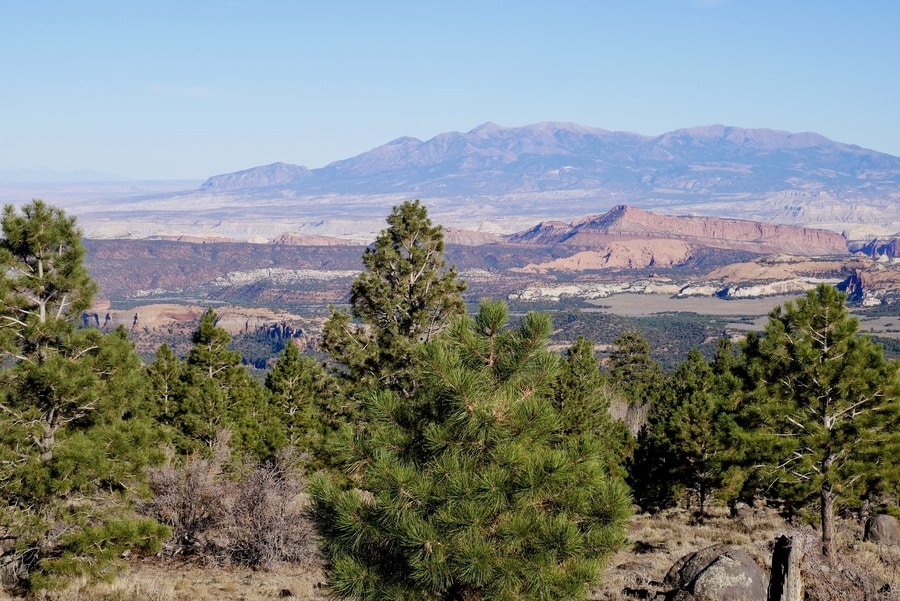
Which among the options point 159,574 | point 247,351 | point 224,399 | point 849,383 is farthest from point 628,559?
point 247,351

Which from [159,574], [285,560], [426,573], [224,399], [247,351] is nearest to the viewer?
[426,573]

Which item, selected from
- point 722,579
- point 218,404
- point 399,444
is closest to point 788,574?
point 399,444

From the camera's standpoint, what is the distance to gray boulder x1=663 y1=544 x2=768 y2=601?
14258 mm

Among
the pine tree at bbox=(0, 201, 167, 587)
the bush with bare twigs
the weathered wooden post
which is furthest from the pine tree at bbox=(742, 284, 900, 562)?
the pine tree at bbox=(0, 201, 167, 587)

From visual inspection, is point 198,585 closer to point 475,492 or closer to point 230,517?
point 230,517

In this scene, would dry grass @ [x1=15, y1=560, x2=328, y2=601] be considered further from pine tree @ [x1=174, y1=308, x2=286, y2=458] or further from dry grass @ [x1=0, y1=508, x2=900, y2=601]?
pine tree @ [x1=174, y1=308, x2=286, y2=458]

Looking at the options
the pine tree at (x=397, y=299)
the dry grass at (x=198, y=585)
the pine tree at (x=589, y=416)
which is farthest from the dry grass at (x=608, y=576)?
the pine tree at (x=397, y=299)

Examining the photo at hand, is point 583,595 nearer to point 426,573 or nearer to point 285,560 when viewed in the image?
point 426,573

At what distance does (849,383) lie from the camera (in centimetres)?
1950

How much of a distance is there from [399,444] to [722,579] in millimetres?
7001

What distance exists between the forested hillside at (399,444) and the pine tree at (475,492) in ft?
0.09

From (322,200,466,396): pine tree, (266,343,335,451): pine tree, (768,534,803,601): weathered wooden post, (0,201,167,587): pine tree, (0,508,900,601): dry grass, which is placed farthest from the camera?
(266,343,335,451): pine tree

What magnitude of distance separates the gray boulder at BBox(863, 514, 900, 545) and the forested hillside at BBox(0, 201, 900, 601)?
43.8 inches

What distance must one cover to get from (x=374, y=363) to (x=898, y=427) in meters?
14.0
